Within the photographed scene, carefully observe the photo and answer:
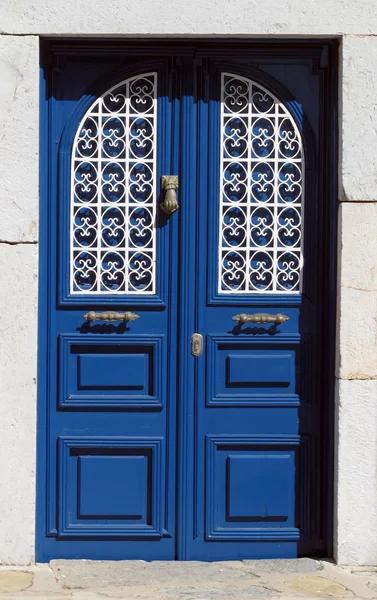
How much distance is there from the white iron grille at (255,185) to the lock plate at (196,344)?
0.27m

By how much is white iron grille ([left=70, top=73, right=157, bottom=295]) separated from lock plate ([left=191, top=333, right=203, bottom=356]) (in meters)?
0.39

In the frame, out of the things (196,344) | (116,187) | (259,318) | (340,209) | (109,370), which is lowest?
(109,370)

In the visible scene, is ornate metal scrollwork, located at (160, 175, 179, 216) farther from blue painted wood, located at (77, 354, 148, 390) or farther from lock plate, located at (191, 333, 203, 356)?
blue painted wood, located at (77, 354, 148, 390)

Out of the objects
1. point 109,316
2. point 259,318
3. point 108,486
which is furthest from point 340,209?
point 108,486

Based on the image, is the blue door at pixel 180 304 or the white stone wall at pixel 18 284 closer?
the white stone wall at pixel 18 284

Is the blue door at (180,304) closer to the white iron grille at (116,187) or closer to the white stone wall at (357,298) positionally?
the white iron grille at (116,187)

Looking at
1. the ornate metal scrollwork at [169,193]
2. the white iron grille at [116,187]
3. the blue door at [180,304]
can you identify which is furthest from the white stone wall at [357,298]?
the white iron grille at [116,187]

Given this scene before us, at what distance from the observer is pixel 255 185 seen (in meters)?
5.74

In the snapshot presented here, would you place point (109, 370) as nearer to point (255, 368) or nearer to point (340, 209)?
point (255, 368)

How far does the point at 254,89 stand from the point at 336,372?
1522mm

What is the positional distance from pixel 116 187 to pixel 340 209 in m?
1.15

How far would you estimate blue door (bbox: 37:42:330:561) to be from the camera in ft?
18.6

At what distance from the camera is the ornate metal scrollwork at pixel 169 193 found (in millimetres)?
5633

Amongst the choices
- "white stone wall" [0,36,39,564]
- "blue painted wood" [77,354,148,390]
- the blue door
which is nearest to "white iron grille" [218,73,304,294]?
the blue door
